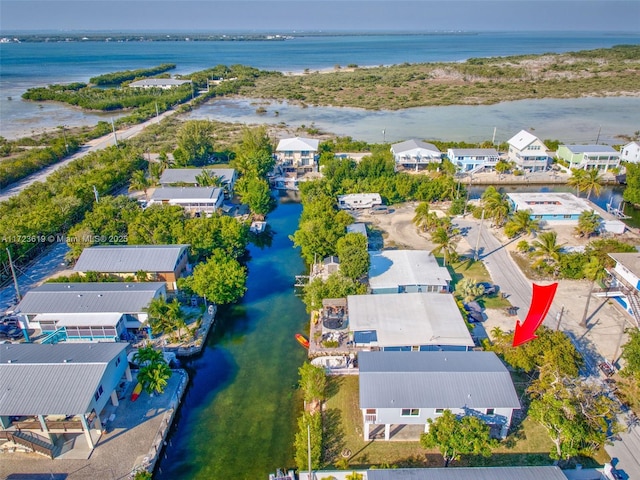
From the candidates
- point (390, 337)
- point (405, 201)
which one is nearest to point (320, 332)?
point (390, 337)

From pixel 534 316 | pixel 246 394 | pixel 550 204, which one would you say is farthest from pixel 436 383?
pixel 550 204

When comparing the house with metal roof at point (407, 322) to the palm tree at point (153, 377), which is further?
the house with metal roof at point (407, 322)

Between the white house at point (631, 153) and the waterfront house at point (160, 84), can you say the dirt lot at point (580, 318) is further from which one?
the waterfront house at point (160, 84)

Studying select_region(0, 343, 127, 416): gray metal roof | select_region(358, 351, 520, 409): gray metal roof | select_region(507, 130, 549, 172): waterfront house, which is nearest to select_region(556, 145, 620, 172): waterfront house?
select_region(507, 130, 549, 172): waterfront house

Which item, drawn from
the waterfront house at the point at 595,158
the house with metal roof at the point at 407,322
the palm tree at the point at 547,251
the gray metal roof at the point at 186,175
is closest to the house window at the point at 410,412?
the house with metal roof at the point at 407,322

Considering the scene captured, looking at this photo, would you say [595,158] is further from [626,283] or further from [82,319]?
[82,319]

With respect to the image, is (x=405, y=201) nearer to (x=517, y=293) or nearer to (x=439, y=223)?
(x=439, y=223)
